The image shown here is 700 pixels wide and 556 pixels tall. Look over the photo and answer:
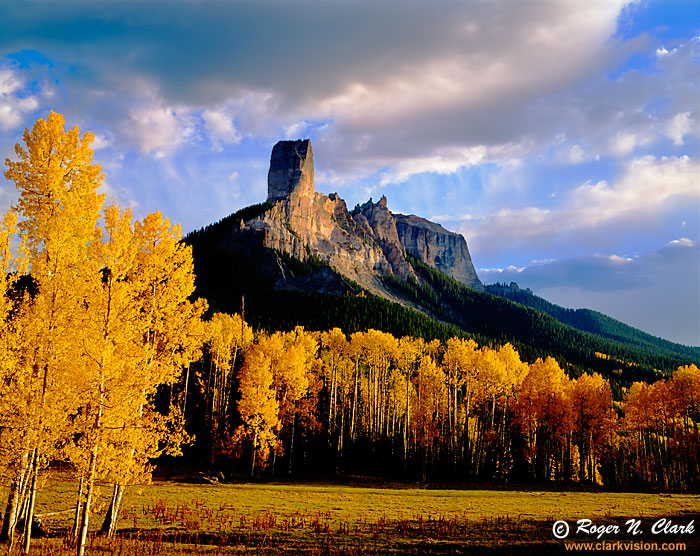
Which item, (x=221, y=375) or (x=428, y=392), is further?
(x=221, y=375)

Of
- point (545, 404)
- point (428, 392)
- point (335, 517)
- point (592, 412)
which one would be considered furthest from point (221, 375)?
point (592, 412)

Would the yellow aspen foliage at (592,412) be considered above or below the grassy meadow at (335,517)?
above

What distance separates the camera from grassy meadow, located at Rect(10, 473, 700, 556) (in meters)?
18.0

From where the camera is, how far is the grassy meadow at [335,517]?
1800 centimetres

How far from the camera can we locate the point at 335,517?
80.4 ft

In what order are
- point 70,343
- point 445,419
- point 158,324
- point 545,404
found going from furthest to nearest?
1. point 445,419
2. point 545,404
3. point 158,324
4. point 70,343

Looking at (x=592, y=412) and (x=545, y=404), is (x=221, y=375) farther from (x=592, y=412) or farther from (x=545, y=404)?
(x=592, y=412)

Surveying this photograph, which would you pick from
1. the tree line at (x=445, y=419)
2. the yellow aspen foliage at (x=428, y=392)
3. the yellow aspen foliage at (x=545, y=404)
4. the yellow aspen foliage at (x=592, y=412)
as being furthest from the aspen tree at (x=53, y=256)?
the yellow aspen foliage at (x=592, y=412)

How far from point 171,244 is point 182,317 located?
122 inches

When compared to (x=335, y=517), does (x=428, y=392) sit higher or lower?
higher

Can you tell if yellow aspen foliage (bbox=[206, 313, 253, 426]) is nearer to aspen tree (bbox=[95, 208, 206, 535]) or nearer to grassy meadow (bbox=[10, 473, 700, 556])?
grassy meadow (bbox=[10, 473, 700, 556])

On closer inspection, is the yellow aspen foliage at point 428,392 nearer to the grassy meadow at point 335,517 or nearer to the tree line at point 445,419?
the tree line at point 445,419

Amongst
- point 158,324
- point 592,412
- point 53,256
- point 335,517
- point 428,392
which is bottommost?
point 335,517

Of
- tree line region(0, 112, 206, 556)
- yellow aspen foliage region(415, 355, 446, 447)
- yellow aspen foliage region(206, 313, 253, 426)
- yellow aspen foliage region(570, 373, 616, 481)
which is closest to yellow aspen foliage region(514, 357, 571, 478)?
yellow aspen foliage region(570, 373, 616, 481)
